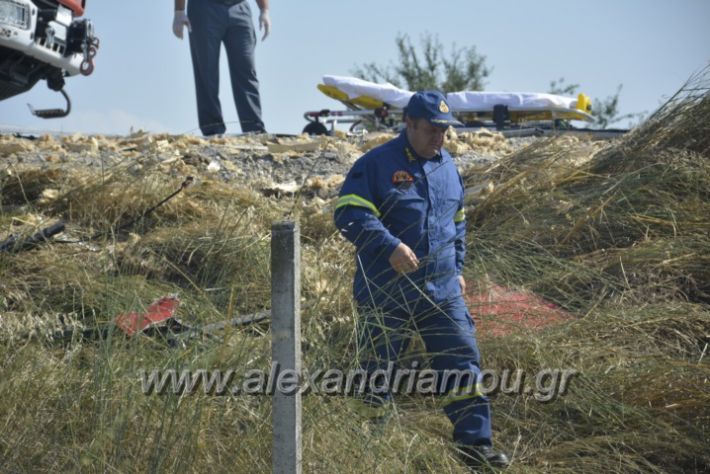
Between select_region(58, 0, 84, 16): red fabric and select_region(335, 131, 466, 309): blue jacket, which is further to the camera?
select_region(58, 0, 84, 16): red fabric

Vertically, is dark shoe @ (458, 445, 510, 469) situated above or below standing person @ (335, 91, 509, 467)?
below

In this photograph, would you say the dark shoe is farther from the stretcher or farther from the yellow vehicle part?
the yellow vehicle part

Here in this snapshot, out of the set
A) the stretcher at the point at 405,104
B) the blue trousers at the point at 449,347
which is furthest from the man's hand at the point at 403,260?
the stretcher at the point at 405,104

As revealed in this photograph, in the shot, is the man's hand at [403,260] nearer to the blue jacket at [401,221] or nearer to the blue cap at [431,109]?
the blue jacket at [401,221]

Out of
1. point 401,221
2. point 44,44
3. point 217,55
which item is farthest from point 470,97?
point 401,221

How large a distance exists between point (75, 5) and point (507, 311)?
214 inches

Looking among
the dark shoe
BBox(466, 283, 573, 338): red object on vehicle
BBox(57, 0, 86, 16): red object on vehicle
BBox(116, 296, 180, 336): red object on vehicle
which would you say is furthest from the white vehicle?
the dark shoe

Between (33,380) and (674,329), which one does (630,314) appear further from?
(33,380)

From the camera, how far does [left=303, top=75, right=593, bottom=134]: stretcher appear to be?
1357 cm

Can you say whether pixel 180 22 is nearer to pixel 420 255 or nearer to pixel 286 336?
pixel 420 255

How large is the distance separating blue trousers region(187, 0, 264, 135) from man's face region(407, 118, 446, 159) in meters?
6.21

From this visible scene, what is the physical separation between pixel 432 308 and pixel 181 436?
1.29 meters

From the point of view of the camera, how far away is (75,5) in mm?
8352

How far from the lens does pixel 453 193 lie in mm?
4410
